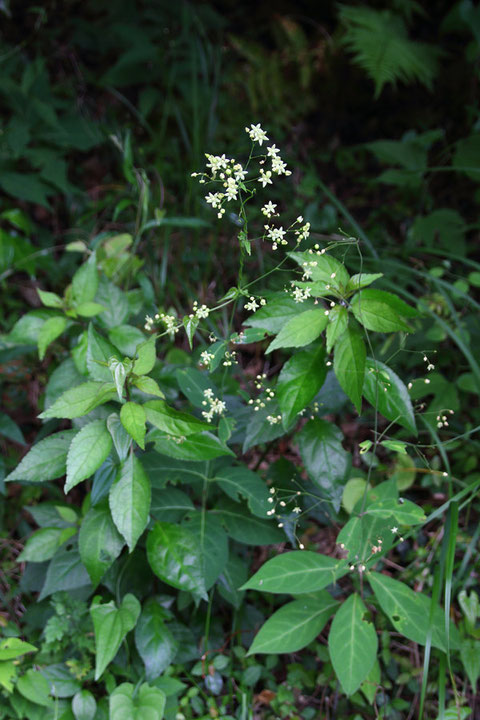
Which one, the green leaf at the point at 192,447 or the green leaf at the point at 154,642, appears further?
the green leaf at the point at 154,642

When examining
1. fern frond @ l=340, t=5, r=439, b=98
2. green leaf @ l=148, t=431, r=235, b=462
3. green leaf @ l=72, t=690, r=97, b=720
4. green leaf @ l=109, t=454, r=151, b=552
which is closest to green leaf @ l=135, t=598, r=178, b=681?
green leaf @ l=72, t=690, r=97, b=720

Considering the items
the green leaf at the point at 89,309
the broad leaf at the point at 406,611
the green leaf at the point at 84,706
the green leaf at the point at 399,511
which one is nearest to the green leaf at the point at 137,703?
the green leaf at the point at 84,706

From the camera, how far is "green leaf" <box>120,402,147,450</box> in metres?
1.49

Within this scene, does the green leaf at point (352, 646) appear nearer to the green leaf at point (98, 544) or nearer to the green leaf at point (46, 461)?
the green leaf at point (98, 544)

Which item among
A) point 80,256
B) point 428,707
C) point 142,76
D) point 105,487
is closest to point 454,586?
point 428,707

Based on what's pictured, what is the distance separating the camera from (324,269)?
1.59m

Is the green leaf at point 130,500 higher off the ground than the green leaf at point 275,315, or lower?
lower

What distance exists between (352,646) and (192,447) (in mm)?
699

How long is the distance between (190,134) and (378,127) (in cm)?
116

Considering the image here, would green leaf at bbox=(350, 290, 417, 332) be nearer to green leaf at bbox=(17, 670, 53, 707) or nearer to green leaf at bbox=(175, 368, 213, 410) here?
green leaf at bbox=(175, 368, 213, 410)

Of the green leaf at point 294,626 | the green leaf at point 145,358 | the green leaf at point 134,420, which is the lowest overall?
the green leaf at point 294,626

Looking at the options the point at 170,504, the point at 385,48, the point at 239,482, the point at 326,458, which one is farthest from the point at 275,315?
the point at 385,48

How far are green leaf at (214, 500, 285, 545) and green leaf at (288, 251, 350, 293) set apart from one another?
0.80m

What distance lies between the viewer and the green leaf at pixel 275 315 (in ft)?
5.23
